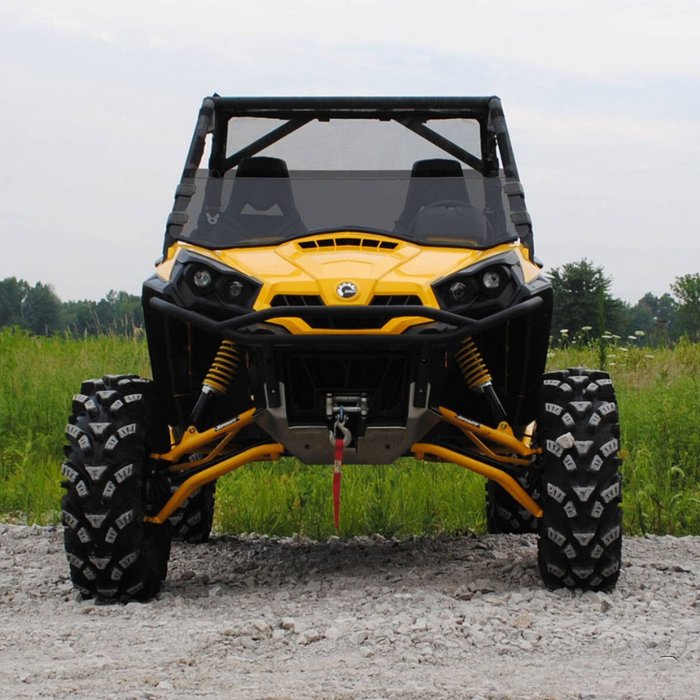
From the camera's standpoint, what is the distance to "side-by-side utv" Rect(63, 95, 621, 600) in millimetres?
Answer: 4547

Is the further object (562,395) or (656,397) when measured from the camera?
(656,397)

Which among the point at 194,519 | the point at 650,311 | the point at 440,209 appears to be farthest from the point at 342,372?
the point at 650,311

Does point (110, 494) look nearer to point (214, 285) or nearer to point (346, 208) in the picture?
point (214, 285)

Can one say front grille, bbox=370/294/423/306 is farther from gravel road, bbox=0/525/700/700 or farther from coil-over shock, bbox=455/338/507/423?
gravel road, bbox=0/525/700/700

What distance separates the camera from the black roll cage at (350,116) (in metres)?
5.75

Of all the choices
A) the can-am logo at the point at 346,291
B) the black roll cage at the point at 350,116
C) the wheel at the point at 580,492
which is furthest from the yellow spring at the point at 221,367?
the wheel at the point at 580,492

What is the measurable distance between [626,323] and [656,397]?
36428 millimetres

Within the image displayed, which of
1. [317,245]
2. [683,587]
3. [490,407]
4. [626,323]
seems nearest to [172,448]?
[317,245]

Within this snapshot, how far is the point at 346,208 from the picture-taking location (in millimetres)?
5387

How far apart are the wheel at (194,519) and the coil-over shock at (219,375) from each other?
179 centimetres

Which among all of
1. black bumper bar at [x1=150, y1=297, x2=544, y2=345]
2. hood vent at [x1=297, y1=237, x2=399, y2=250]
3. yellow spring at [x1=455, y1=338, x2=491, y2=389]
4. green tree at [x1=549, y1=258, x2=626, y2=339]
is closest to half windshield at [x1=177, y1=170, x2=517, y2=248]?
hood vent at [x1=297, y1=237, x2=399, y2=250]

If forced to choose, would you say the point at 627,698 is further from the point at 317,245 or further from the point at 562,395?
the point at 317,245

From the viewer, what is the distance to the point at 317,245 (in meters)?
4.84

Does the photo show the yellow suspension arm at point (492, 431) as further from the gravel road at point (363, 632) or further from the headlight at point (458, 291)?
the gravel road at point (363, 632)
